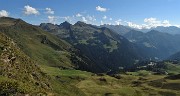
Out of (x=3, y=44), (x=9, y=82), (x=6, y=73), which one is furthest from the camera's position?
(x=3, y=44)

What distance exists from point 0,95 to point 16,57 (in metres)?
31.8

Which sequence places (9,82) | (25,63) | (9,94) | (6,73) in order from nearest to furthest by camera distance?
1. (9,94)
2. (9,82)
3. (6,73)
4. (25,63)

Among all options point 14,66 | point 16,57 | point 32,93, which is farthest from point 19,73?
point 32,93

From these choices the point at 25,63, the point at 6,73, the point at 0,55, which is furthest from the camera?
the point at 25,63

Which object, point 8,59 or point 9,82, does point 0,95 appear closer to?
point 9,82

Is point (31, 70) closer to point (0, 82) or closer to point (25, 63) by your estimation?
point (25, 63)

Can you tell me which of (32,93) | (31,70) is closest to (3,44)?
(31,70)

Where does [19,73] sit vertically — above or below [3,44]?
below

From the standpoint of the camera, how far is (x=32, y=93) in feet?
213

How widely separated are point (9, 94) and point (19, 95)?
191 cm

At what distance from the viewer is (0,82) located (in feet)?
222

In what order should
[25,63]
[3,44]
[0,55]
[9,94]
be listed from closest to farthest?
1. [9,94]
2. [0,55]
3. [3,44]
4. [25,63]

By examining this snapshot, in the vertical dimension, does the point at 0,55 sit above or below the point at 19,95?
above

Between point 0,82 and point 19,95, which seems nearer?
point 19,95
